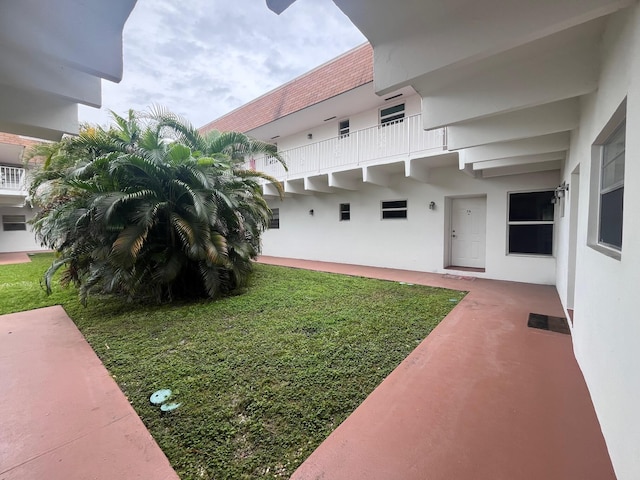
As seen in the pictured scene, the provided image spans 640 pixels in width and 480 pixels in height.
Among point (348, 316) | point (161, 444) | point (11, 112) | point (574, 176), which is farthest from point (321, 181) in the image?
point (161, 444)

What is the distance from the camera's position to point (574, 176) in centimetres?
393

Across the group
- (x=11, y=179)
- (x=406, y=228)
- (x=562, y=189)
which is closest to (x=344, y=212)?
(x=406, y=228)

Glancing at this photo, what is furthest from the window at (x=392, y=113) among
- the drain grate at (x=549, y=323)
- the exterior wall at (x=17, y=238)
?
the exterior wall at (x=17, y=238)

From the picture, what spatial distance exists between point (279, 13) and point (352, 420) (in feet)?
9.27

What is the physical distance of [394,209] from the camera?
9.10 metres

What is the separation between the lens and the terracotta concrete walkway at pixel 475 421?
5.75ft

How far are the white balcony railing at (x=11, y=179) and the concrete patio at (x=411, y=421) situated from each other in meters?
14.6

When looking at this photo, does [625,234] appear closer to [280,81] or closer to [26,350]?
[26,350]

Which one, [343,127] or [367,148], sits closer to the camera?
[367,148]

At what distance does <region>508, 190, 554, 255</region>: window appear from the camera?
21.9 ft

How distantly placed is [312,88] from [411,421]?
10.1 m

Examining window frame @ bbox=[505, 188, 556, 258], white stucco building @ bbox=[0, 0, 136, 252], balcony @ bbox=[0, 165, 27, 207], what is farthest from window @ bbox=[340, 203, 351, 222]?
balcony @ bbox=[0, 165, 27, 207]

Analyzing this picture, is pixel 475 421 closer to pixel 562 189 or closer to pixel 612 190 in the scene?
pixel 612 190

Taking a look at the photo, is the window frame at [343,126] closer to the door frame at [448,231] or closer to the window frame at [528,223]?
the door frame at [448,231]
